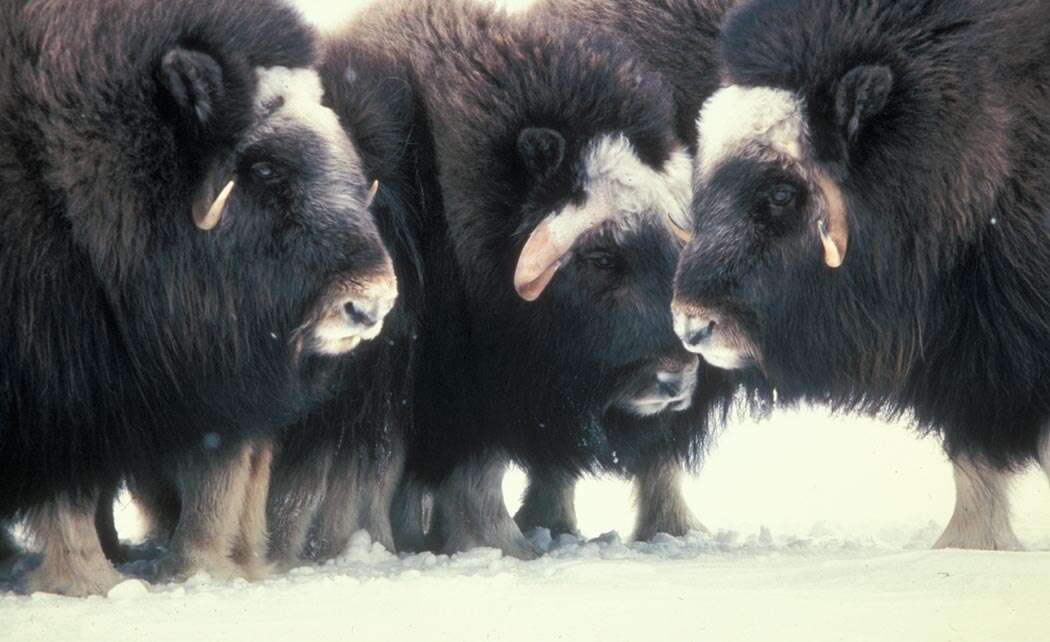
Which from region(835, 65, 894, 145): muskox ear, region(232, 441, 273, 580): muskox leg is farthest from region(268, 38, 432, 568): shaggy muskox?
region(835, 65, 894, 145): muskox ear

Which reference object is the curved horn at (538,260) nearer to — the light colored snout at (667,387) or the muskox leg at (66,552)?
the light colored snout at (667,387)

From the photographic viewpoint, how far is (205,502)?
5.11 metres

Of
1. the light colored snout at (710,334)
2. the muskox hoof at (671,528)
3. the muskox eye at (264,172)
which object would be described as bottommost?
the muskox hoof at (671,528)

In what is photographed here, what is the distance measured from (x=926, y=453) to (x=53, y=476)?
14.8 ft

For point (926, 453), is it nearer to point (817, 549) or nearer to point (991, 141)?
point (817, 549)

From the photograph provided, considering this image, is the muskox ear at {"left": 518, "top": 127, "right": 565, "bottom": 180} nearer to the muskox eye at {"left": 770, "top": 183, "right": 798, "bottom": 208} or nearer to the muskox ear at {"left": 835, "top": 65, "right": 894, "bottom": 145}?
the muskox eye at {"left": 770, "top": 183, "right": 798, "bottom": 208}

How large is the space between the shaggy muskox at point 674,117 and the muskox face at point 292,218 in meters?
1.25

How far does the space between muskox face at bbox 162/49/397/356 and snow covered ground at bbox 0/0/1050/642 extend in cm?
65

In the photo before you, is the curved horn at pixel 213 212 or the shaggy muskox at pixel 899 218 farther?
the shaggy muskox at pixel 899 218

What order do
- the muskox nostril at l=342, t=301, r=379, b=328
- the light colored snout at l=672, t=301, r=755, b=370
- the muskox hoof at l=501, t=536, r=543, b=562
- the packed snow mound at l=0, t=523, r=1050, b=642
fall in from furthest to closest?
the muskox hoof at l=501, t=536, r=543, b=562 → the light colored snout at l=672, t=301, r=755, b=370 → the muskox nostril at l=342, t=301, r=379, b=328 → the packed snow mound at l=0, t=523, r=1050, b=642

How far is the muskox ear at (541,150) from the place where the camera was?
17.9 ft

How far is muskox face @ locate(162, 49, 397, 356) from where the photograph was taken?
475 cm

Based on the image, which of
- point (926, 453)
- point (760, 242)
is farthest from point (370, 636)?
point (926, 453)

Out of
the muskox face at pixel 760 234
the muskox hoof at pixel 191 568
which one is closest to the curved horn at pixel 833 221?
the muskox face at pixel 760 234
